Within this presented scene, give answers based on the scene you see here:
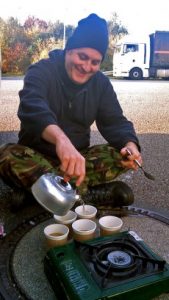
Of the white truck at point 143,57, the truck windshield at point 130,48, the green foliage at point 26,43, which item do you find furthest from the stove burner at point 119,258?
the truck windshield at point 130,48

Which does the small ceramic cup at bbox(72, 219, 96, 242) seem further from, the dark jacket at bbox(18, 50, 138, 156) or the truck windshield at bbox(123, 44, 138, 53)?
the truck windshield at bbox(123, 44, 138, 53)

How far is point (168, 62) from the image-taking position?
19641mm

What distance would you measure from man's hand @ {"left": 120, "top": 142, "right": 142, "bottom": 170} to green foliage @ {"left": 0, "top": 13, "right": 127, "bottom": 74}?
14959 millimetres

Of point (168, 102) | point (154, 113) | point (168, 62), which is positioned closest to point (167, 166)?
point (154, 113)

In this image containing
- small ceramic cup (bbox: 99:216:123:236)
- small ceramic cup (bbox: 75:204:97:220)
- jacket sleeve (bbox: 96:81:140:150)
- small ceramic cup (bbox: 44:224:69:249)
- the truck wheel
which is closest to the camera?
small ceramic cup (bbox: 44:224:69:249)

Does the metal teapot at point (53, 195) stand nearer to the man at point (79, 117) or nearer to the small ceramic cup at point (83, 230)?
the small ceramic cup at point (83, 230)

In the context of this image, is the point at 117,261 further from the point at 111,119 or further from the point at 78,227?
the point at 111,119

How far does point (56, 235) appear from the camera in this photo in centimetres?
209

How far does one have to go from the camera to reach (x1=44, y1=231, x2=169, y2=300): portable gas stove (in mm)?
1589

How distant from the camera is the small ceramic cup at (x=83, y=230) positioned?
2051 mm

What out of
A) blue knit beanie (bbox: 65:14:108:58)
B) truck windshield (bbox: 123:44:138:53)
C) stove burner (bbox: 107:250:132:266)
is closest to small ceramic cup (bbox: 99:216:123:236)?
stove burner (bbox: 107:250:132:266)

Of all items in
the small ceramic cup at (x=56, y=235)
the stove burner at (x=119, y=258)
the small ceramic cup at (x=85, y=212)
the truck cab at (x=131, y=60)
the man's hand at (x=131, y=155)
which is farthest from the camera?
the truck cab at (x=131, y=60)

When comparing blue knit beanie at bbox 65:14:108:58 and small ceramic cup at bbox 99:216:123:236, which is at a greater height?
blue knit beanie at bbox 65:14:108:58

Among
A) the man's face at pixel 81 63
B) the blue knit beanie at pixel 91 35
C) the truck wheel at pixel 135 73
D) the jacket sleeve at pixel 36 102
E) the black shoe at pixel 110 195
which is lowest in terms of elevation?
the truck wheel at pixel 135 73
